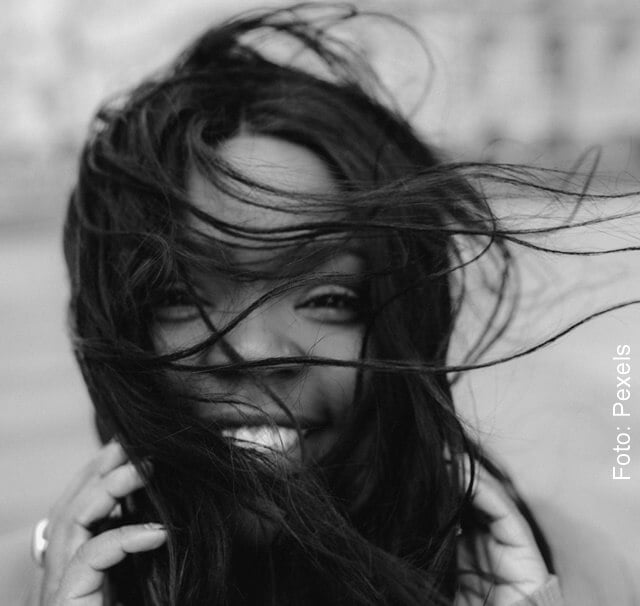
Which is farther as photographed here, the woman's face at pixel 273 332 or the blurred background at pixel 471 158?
the blurred background at pixel 471 158

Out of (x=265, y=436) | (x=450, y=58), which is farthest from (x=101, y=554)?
(x=450, y=58)

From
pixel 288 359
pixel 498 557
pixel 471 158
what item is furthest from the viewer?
pixel 471 158

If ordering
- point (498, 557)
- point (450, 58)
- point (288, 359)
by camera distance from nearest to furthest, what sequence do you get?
1. point (288, 359)
2. point (498, 557)
3. point (450, 58)

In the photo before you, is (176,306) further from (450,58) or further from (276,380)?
(450,58)

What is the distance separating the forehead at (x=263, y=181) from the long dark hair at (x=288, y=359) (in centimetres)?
1

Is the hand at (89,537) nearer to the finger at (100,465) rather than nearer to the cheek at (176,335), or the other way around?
the finger at (100,465)

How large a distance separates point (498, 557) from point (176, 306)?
1.41ft

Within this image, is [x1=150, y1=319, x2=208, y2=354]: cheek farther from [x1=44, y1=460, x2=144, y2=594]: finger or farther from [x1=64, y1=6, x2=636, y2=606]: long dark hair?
[x1=44, y1=460, x2=144, y2=594]: finger

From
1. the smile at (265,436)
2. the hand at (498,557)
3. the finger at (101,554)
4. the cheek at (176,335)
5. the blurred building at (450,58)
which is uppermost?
the blurred building at (450,58)

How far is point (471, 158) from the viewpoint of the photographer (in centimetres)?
102

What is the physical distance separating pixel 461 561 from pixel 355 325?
286 millimetres

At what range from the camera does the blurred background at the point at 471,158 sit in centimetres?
104

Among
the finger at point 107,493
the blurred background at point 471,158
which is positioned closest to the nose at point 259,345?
the finger at point 107,493

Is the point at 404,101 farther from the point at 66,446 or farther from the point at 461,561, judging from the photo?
the point at 66,446
